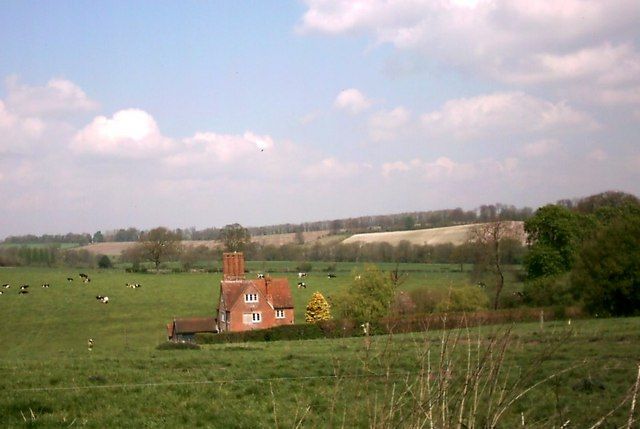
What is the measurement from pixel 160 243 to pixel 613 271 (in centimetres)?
5908

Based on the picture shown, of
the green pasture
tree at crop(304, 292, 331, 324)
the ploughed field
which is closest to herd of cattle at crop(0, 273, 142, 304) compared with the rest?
the green pasture

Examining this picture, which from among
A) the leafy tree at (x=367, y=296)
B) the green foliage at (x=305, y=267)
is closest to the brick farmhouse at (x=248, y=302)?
the leafy tree at (x=367, y=296)

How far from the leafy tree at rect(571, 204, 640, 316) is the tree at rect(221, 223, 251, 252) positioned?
39.9 m

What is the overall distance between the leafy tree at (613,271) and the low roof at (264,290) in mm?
24948

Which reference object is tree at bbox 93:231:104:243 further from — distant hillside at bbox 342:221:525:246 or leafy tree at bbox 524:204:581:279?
leafy tree at bbox 524:204:581:279

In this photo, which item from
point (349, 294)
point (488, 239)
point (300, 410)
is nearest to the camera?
point (300, 410)

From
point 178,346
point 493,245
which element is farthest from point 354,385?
point 493,245

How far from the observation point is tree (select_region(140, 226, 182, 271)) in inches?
3295

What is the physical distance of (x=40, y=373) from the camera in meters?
14.1

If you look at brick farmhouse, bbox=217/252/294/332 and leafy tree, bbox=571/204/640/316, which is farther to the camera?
brick farmhouse, bbox=217/252/294/332

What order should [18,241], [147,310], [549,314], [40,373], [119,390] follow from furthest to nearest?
1. [18,241]
2. [147,310]
3. [549,314]
4. [40,373]
5. [119,390]

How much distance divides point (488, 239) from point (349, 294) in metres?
12.3

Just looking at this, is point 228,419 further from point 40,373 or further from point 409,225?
point 409,225

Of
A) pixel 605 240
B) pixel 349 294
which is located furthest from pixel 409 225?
pixel 605 240
